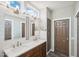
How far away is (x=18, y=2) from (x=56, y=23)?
3.72 ft

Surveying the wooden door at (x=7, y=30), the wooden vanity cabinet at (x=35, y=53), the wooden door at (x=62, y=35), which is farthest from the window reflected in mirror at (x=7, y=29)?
the wooden door at (x=62, y=35)

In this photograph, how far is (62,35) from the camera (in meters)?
2.51

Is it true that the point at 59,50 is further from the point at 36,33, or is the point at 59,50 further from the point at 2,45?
the point at 2,45

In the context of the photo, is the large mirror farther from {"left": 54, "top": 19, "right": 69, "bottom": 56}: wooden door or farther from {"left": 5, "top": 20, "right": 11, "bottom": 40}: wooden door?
{"left": 54, "top": 19, "right": 69, "bottom": 56}: wooden door

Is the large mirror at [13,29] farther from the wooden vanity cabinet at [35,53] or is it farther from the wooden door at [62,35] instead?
the wooden door at [62,35]

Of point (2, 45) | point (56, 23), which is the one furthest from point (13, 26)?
point (56, 23)

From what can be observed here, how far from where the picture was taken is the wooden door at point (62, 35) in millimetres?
2420

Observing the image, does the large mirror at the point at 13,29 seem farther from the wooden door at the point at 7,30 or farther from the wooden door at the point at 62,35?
the wooden door at the point at 62,35

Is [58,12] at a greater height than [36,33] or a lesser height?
greater

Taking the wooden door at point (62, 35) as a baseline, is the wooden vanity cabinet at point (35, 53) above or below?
below

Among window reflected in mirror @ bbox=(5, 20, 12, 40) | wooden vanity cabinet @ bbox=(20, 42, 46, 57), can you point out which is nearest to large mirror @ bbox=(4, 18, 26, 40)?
window reflected in mirror @ bbox=(5, 20, 12, 40)

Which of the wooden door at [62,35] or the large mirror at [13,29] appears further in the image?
the wooden door at [62,35]

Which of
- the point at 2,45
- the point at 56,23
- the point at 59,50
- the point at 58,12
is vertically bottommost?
the point at 59,50

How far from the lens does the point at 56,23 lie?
8.10 ft
